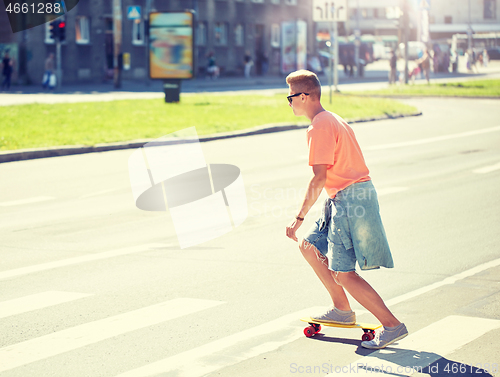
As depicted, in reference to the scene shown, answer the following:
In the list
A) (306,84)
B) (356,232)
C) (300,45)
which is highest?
(300,45)

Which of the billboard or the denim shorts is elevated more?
the billboard

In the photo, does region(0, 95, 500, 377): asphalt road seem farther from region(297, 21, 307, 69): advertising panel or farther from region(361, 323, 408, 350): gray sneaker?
region(297, 21, 307, 69): advertising panel

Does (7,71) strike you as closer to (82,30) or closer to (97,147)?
(82,30)

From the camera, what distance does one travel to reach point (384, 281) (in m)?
6.61

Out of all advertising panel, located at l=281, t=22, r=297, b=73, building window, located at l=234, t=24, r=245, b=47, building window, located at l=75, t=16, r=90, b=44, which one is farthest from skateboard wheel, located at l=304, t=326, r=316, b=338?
building window, located at l=234, t=24, r=245, b=47

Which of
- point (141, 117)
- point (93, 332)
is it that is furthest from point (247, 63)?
point (93, 332)

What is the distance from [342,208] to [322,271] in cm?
47

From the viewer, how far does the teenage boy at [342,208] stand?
15.5 feet

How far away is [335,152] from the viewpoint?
477 centimetres

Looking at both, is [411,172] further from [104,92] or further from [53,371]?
[104,92]

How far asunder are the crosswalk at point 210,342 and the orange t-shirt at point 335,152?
103cm

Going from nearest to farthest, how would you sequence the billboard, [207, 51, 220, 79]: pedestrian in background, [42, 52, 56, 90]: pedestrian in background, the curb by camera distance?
the curb → the billboard → [42, 52, 56, 90]: pedestrian in background → [207, 51, 220, 79]: pedestrian in background

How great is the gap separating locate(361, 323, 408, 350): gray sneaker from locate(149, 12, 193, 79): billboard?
22.6m

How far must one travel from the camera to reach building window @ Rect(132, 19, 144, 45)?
47612mm
